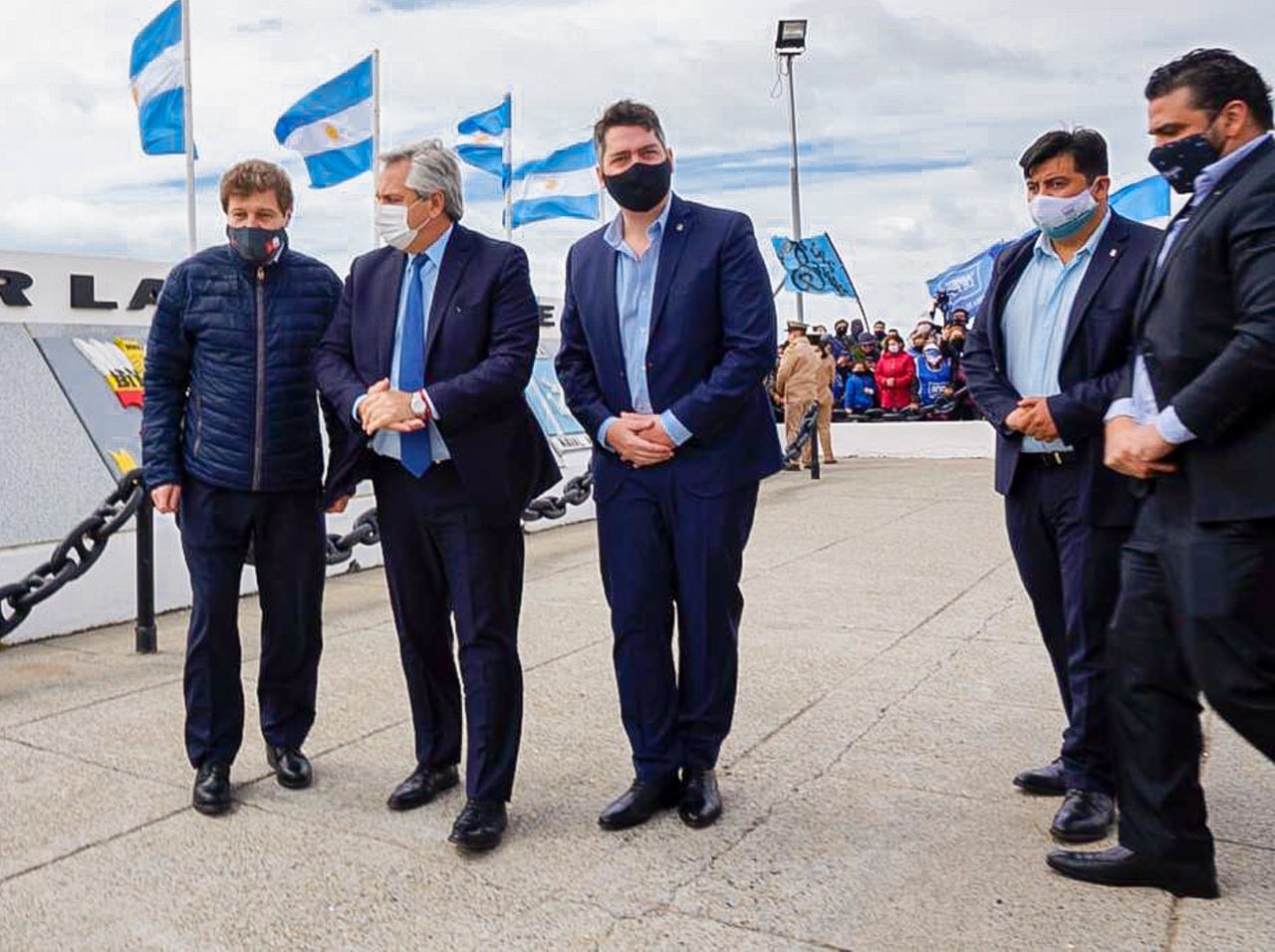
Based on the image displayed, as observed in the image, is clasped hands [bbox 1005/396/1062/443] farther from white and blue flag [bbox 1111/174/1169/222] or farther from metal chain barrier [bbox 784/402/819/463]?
white and blue flag [bbox 1111/174/1169/222]

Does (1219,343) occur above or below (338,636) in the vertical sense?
above

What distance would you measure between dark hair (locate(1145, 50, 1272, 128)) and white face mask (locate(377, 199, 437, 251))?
6.67 feet

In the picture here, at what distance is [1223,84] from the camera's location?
9.24 feet

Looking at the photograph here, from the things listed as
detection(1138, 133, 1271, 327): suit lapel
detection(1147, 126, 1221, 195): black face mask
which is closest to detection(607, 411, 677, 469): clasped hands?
detection(1138, 133, 1271, 327): suit lapel

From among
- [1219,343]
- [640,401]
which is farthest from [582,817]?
[1219,343]

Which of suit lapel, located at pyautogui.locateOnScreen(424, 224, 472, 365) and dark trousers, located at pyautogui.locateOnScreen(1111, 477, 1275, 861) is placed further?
suit lapel, located at pyautogui.locateOnScreen(424, 224, 472, 365)

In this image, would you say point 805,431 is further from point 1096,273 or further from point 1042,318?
point 1096,273

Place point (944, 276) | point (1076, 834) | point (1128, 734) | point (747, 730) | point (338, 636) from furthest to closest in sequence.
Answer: point (944, 276)
point (338, 636)
point (747, 730)
point (1076, 834)
point (1128, 734)

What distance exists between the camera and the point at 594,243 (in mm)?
3658

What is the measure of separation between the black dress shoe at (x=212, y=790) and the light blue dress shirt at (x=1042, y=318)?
2.63 meters

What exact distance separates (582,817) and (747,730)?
97 cm

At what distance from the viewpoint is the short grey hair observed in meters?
3.44

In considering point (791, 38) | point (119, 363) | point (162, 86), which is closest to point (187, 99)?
point (162, 86)

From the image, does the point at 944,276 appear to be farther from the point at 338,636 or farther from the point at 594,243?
the point at 594,243
